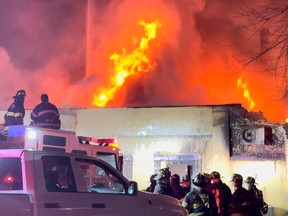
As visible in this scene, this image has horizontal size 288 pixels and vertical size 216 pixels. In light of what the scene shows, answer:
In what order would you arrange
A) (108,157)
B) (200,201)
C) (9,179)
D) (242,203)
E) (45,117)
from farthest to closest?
(108,157) → (45,117) → (242,203) → (200,201) → (9,179)

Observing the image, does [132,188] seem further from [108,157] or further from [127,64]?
[127,64]

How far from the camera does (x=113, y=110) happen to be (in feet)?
51.3

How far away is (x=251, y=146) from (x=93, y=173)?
878 cm

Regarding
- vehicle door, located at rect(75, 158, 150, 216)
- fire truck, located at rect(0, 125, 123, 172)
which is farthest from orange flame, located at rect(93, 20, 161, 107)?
vehicle door, located at rect(75, 158, 150, 216)

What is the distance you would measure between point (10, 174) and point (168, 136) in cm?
1055

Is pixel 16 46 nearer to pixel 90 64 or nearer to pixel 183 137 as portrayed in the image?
pixel 90 64

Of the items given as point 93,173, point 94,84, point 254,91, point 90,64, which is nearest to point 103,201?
point 93,173

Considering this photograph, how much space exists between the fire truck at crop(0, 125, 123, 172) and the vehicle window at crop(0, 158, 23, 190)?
1.66 metres

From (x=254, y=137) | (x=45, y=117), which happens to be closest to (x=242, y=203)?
(x=45, y=117)

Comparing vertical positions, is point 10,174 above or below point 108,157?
below

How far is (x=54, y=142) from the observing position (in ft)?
24.2

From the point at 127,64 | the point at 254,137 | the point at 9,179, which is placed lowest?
the point at 9,179

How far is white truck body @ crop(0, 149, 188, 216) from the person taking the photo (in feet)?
14.8

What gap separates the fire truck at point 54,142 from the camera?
6707 millimetres
